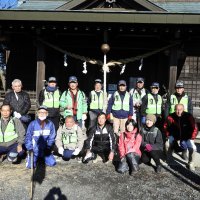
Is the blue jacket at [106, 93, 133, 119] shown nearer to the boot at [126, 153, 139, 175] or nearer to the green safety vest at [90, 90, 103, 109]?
the green safety vest at [90, 90, 103, 109]

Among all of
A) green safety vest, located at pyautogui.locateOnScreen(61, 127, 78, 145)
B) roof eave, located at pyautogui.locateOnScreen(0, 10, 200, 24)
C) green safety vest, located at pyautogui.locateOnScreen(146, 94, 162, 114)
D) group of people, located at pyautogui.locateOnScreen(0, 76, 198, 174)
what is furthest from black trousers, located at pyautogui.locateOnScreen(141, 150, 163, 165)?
roof eave, located at pyautogui.locateOnScreen(0, 10, 200, 24)

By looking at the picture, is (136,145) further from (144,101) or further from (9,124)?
(9,124)

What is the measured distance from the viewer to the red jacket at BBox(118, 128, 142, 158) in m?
5.76

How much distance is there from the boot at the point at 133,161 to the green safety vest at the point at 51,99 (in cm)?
223

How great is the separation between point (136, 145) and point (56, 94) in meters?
2.31

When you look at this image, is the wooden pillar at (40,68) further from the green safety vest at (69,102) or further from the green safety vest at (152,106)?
the green safety vest at (152,106)

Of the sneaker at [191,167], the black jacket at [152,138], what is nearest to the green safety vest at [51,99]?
the black jacket at [152,138]

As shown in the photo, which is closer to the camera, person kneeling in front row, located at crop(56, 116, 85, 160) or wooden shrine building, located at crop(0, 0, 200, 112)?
person kneeling in front row, located at crop(56, 116, 85, 160)

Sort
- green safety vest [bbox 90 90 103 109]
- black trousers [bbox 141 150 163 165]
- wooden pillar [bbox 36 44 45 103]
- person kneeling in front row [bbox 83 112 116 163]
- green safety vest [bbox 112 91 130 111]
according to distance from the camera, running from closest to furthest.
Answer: black trousers [bbox 141 150 163 165], person kneeling in front row [bbox 83 112 116 163], green safety vest [bbox 112 91 130 111], green safety vest [bbox 90 90 103 109], wooden pillar [bbox 36 44 45 103]

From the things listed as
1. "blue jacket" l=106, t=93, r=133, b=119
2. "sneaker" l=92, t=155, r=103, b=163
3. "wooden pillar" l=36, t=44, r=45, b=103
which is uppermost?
"wooden pillar" l=36, t=44, r=45, b=103

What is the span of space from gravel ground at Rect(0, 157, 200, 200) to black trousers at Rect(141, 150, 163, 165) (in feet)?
0.51

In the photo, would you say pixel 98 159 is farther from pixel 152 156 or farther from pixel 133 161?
pixel 152 156

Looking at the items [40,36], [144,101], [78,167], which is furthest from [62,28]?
[78,167]

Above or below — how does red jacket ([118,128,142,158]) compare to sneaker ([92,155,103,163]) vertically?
above
